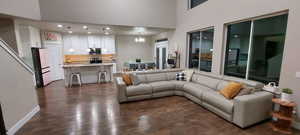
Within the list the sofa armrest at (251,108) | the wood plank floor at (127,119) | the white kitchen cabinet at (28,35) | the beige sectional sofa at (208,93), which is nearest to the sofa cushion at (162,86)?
the beige sectional sofa at (208,93)

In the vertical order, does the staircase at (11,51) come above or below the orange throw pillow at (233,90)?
above

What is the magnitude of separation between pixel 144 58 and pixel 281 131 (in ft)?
27.1

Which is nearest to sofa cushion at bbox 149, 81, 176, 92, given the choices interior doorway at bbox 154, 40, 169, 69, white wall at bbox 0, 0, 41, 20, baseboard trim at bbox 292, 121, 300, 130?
baseboard trim at bbox 292, 121, 300, 130

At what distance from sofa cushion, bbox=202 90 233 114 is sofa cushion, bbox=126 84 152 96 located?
62.6 inches

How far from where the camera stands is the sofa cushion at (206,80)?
378cm

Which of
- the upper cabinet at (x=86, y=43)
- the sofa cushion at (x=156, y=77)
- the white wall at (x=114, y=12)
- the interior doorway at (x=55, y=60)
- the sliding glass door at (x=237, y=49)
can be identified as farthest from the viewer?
the upper cabinet at (x=86, y=43)

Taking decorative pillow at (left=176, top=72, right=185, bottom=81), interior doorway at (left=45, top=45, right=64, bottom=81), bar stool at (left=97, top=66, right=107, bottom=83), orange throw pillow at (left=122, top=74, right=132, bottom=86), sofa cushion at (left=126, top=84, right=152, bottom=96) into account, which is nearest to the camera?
sofa cushion at (left=126, top=84, right=152, bottom=96)

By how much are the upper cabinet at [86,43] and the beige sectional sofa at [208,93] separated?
4.87 m

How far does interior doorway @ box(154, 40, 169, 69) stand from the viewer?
7800mm

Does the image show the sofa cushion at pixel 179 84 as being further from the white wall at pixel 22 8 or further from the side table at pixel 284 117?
the white wall at pixel 22 8

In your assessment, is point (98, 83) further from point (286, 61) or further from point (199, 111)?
point (286, 61)

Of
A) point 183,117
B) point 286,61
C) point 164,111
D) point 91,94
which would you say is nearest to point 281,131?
point 286,61

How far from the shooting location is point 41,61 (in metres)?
5.75

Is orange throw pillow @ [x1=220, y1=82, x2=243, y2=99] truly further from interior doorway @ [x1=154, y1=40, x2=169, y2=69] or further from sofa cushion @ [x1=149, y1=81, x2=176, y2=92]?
interior doorway @ [x1=154, y1=40, x2=169, y2=69]
